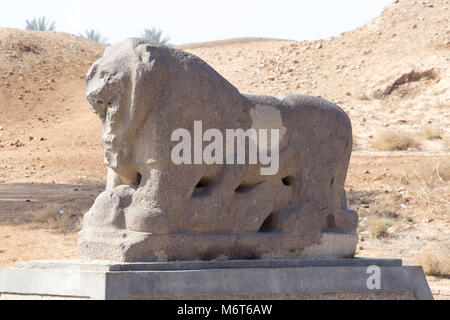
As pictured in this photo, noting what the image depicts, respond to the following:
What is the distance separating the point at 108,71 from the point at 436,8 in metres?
22.3

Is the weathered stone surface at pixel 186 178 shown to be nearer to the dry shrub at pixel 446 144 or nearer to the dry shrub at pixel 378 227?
the dry shrub at pixel 378 227

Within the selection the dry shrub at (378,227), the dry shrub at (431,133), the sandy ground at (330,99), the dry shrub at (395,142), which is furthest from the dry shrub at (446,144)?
the dry shrub at (378,227)

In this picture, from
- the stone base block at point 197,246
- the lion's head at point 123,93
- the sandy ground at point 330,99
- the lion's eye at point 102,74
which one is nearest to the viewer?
the stone base block at point 197,246

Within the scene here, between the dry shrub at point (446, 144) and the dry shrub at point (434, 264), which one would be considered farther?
the dry shrub at point (446, 144)

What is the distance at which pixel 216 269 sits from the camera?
229 inches

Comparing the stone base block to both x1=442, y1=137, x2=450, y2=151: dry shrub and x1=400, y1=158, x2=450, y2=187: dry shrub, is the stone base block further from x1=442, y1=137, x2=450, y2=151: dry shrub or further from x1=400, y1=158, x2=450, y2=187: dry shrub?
x1=442, y1=137, x2=450, y2=151: dry shrub

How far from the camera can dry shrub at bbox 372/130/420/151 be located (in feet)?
61.2

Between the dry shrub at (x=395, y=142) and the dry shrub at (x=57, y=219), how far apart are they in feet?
27.1

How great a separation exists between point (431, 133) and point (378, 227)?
6.99 m

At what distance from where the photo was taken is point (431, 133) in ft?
63.4

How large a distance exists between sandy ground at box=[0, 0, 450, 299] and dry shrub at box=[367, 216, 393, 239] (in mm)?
36

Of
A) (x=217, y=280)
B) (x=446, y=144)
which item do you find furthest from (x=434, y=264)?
(x=446, y=144)

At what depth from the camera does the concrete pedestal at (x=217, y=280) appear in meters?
5.45
